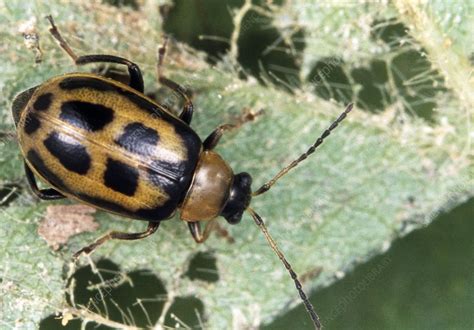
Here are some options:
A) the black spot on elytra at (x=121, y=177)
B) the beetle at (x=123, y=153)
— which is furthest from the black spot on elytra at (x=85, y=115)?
the black spot on elytra at (x=121, y=177)

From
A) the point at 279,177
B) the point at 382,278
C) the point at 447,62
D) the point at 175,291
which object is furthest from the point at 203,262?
the point at 447,62

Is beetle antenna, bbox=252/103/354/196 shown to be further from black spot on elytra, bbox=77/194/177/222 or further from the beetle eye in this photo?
black spot on elytra, bbox=77/194/177/222

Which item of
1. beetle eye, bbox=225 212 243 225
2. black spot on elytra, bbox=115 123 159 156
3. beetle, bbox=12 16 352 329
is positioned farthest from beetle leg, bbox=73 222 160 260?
black spot on elytra, bbox=115 123 159 156

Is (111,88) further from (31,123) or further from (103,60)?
(31,123)

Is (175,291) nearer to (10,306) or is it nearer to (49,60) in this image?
(10,306)

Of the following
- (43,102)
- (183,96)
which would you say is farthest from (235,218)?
(43,102)
